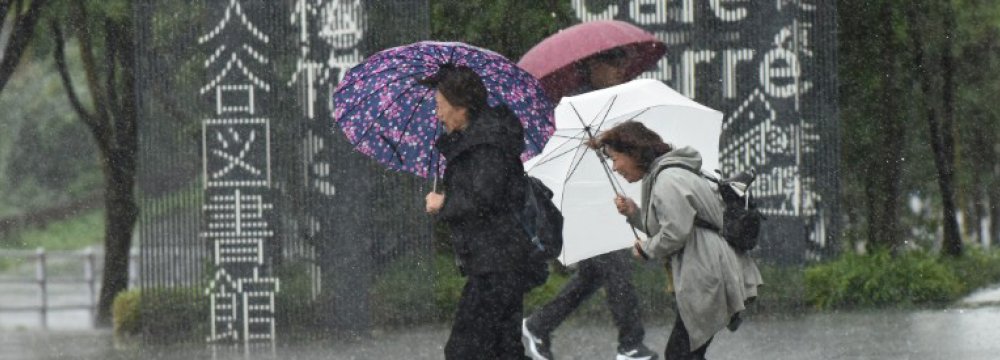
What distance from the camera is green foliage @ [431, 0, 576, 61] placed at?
15.7m

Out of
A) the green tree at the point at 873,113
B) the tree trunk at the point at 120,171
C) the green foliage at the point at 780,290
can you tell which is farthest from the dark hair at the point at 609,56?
the tree trunk at the point at 120,171

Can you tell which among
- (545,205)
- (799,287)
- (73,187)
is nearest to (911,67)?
(799,287)

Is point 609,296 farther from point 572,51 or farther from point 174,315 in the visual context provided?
point 174,315

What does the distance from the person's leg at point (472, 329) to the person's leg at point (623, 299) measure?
8.49 feet

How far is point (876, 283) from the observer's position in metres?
15.3

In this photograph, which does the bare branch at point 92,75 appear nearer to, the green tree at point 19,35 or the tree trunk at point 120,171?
the tree trunk at point 120,171

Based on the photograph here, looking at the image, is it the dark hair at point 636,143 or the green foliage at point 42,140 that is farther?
the green foliage at point 42,140

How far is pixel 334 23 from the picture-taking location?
13828mm

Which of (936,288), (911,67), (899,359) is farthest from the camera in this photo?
(911,67)

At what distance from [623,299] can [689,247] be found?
2535 millimetres

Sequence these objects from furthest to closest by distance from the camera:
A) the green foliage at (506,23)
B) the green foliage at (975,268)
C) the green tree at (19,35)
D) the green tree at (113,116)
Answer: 1. the green tree at (113,116)
2. the green tree at (19,35)
3. the green foliage at (975,268)
4. the green foliage at (506,23)

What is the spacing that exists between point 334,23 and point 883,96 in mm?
7812

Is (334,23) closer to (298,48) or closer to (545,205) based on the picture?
(298,48)

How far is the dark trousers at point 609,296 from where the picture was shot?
10.8 metres
